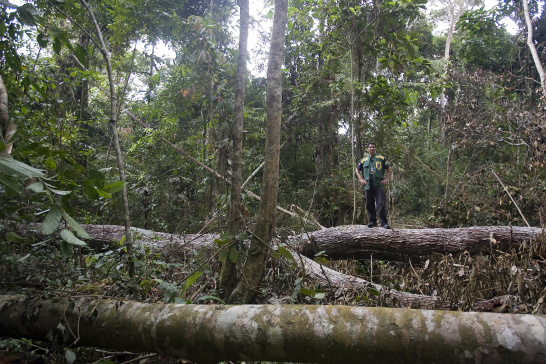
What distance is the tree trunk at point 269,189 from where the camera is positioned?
3186mm

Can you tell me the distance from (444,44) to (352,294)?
18.8 meters

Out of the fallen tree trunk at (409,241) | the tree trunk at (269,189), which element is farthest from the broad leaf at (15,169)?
the fallen tree trunk at (409,241)

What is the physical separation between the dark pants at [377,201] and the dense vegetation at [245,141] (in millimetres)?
713

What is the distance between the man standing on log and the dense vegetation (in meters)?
0.73

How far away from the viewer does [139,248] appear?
4.21 metres

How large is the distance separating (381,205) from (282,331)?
4980mm

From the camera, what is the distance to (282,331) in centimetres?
185

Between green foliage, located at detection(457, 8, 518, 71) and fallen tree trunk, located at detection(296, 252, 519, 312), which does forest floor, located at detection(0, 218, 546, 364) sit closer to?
fallen tree trunk, located at detection(296, 252, 519, 312)

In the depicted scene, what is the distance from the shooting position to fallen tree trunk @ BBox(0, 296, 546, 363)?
5.23ft

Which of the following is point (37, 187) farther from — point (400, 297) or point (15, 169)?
point (400, 297)

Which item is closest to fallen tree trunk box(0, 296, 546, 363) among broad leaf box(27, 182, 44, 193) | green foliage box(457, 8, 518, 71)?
broad leaf box(27, 182, 44, 193)

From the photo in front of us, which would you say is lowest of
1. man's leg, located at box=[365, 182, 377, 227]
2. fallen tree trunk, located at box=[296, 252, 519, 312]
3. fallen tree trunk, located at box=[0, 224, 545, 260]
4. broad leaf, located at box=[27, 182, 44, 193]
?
fallen tree trunk, located at box=[296, 252, 519, 312]

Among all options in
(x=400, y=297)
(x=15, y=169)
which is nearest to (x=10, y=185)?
(x=15, y=169)

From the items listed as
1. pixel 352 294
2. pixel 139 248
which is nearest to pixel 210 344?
pixel 352 294
